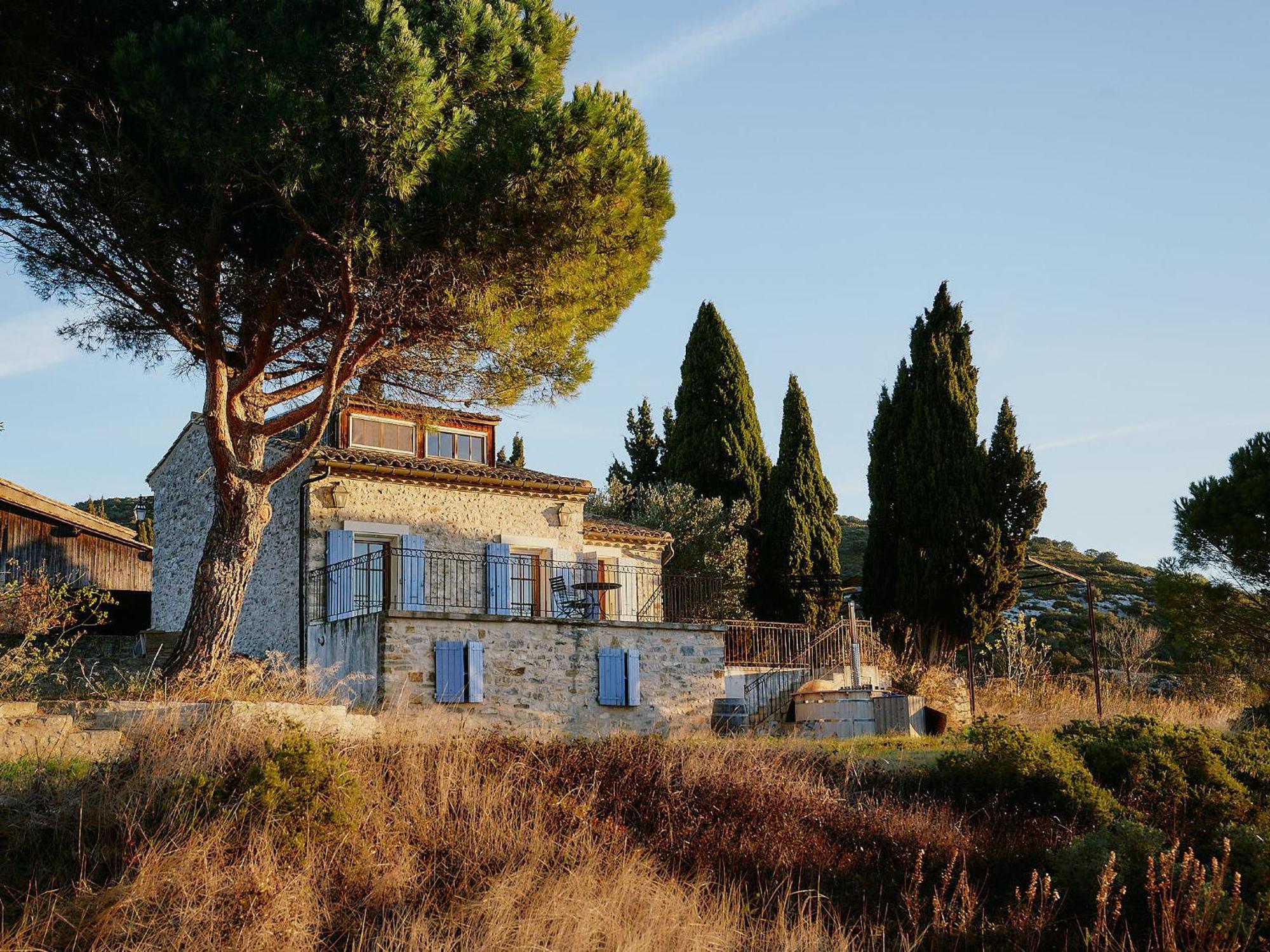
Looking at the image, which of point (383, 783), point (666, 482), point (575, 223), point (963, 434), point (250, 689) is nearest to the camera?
point (383, 783)

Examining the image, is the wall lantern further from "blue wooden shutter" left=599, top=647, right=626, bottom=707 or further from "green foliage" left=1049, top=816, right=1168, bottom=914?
"green foliage" left=1049, top=816, right=1168, bottom=914

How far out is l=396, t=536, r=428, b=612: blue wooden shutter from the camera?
62.3 ft

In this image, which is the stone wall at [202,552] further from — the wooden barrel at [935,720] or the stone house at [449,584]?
the wooden barrel at [935,720]

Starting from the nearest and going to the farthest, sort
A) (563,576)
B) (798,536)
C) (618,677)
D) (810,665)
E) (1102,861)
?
(1102,861) < (618,677) < (563,576) < (810,665) < (798,536)

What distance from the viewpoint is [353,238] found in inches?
517

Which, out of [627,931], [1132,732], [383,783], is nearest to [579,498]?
[1132,732]

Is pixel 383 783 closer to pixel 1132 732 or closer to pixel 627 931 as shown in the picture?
pixel 627 931

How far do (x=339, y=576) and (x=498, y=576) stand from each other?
9.89 ft

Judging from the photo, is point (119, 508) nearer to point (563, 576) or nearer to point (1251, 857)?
point (563, 576)

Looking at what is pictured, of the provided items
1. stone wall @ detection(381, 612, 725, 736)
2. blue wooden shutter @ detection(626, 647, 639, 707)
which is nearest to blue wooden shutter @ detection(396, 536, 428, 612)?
stone wall @ detection(381, 612, 725, 736)

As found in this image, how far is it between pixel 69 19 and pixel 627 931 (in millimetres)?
11421

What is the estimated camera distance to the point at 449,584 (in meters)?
20.2

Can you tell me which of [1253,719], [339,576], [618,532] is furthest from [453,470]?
[1253,719]

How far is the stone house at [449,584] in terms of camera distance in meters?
17.0
